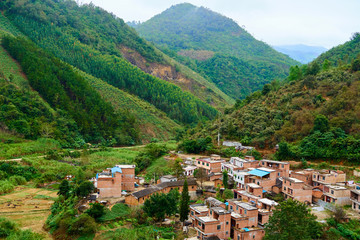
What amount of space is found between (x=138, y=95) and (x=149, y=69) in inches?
638

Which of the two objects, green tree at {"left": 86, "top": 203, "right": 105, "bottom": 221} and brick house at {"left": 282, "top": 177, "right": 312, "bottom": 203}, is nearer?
green tree at {"left": 86, "top": 203, "right": 105, "bottom": 221}

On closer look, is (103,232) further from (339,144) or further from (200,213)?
(339,144)

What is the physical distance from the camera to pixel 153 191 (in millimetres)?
21891

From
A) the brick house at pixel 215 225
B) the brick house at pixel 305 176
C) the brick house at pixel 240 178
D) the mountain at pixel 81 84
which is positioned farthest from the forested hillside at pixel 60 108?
the brick house at pixel 305 176

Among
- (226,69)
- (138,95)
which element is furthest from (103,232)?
(226,69)

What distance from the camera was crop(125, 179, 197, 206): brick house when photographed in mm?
20844

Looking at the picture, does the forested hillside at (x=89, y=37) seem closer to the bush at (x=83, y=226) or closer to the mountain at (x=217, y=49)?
the mountain at (x=217, y=49)

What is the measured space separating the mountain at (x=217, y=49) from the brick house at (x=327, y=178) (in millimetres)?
71699

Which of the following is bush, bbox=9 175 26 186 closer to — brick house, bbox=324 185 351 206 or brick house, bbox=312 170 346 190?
brick house, bbox=312 170 346 190

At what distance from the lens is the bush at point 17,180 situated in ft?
84.2

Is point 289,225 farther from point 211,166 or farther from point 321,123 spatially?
point 321,123

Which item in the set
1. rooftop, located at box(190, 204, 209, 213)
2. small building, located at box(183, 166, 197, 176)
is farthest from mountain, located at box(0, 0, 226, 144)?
rooftop, located at box(190, 204, 209, 213)

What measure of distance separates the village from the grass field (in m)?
3.73

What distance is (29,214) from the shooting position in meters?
20.8
